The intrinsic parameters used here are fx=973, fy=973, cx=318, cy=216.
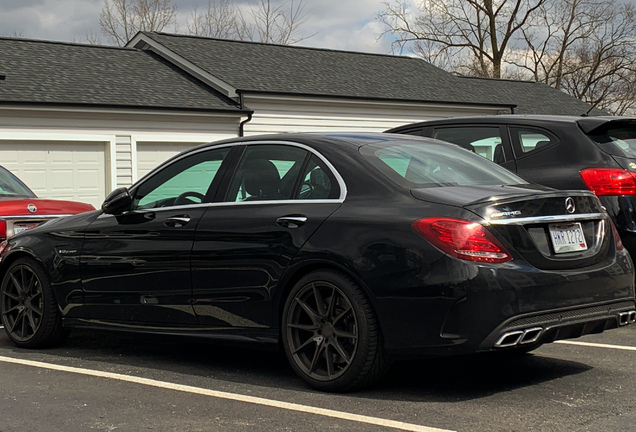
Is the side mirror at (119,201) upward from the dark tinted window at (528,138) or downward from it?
downward

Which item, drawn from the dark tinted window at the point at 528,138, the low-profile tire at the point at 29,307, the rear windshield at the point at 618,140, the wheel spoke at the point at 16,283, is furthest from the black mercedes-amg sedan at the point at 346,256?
the dark tinted window at the point at 528,138

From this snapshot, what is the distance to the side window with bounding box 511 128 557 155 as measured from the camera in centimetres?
858

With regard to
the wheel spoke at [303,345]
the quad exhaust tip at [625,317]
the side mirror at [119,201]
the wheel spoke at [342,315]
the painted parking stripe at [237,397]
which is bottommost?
the painted parking stripe at [237,397]

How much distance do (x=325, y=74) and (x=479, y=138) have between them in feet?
54.7

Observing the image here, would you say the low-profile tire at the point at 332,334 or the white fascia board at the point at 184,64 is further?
the white fascia board at the point at 184,64

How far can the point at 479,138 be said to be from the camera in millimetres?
9164

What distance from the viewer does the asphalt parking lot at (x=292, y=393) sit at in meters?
4.92

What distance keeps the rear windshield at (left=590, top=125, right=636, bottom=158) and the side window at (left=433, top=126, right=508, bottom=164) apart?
0.96 metres

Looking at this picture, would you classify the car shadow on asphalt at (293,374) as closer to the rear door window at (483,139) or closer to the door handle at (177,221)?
the door handle at (177,221)

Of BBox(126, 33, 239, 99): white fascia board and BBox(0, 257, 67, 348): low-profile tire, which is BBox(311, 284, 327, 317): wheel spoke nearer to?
BBox(0, 257, 67, 348): low-profile tire

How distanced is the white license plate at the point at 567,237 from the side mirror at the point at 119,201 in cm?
298

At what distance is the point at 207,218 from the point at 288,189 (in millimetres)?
606

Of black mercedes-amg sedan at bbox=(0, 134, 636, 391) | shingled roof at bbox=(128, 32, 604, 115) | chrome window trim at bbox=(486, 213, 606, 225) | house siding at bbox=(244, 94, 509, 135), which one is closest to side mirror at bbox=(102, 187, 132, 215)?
black mercedes-amg sedan at bbox=(0, 134, 636, 391)

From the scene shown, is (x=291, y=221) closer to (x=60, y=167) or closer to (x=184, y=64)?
(x=60, y=167)
